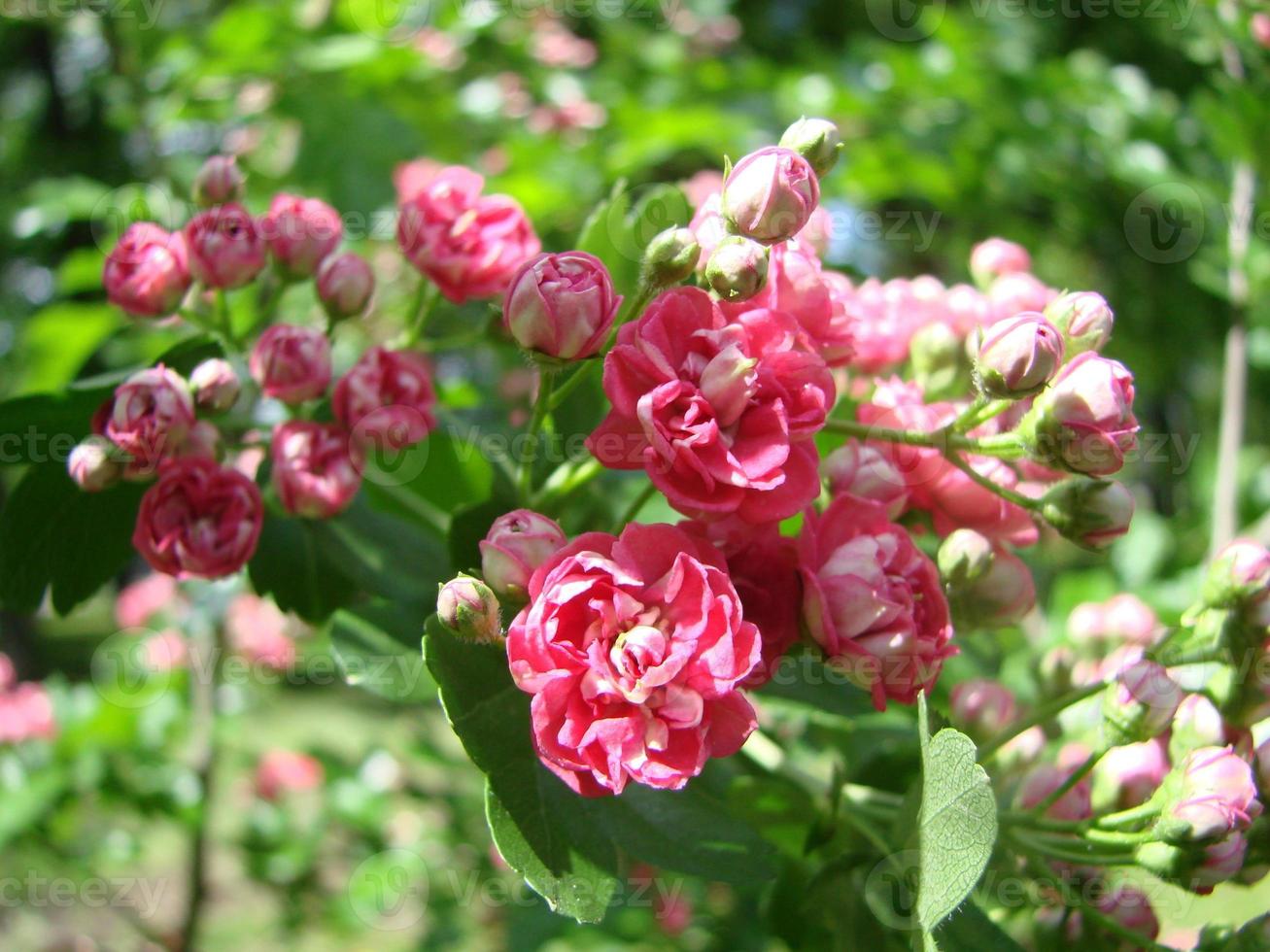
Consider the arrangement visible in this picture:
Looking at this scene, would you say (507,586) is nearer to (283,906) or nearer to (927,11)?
(283,906)

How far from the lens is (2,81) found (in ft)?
51.1

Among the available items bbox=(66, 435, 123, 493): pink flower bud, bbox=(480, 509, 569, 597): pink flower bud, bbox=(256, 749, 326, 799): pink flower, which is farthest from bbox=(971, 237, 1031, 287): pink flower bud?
bbox=(256, 749, 326, 799): pink flower

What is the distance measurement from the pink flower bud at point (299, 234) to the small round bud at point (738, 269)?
648 mm

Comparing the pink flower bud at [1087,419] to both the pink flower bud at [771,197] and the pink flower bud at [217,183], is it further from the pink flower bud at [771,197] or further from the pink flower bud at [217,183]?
the pink flower bud at [217,183]

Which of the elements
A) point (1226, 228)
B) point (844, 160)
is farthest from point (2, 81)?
point (1226, 228)

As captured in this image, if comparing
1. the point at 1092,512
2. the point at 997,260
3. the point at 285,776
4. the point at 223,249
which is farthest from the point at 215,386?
the point at 285,776

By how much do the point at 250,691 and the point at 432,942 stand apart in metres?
1.14

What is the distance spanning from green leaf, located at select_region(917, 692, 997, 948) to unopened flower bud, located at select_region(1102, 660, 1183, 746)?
1.03 ft

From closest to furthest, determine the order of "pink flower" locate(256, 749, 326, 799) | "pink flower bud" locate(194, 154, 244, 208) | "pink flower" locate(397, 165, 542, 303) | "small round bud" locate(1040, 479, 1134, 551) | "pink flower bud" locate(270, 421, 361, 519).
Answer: "small round bud" locate(1040, 479, 1134, 551) < "pink flower bud" locate(270, 421, 361, 519) < "pink flower" locate(397, 165, 542, 303) < "pink flower bud" locate(194, 154, 244, 208) < "pink flower" locate(256, 749, 326, 799)

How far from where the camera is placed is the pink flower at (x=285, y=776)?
3846 millimetres

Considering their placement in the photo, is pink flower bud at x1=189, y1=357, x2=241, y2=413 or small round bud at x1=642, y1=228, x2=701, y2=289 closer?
small round bud at x1=642, y1=228, x2=701, y2=289

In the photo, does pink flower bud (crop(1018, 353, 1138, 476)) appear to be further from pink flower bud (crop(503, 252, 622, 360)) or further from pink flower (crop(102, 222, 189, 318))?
pink flower (crop(102, 222, 189, 318))

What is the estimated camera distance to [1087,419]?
0.98 m

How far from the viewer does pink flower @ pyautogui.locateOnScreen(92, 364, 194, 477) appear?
1.11 meters
